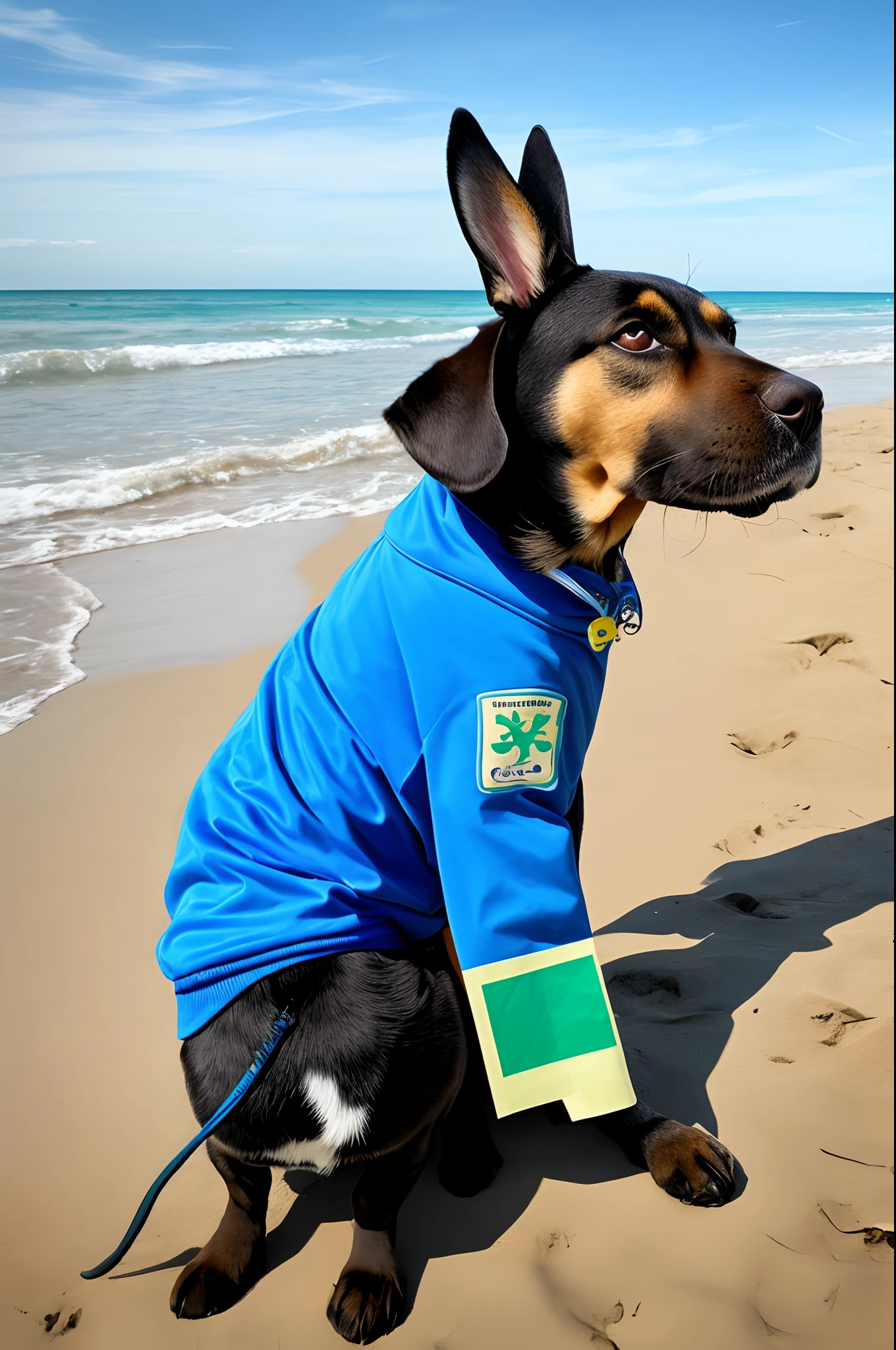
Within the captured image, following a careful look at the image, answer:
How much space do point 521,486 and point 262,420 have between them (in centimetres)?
1105

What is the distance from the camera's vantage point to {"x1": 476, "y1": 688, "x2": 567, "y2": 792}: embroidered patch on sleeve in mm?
1643

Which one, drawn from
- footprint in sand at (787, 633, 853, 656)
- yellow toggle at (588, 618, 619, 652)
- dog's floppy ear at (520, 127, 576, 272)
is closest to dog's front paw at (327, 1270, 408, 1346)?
yellow toggle at (588, 618, 619, 652)

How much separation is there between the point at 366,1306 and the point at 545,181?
2.54 metres

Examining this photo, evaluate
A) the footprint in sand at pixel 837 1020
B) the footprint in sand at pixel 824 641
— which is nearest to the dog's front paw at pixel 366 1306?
the footprint in sand at pixel 837 1020

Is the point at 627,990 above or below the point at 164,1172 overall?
below

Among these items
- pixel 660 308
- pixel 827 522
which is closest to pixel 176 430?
pixel 827 522

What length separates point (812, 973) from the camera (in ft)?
8.29

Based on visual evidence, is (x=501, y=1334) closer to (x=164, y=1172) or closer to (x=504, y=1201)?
(x=504, y=1201)

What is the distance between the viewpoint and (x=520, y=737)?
166cm

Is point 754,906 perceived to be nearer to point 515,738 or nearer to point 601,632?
point 601,632

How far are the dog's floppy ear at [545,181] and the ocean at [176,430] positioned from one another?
319cm

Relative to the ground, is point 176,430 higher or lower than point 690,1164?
higher

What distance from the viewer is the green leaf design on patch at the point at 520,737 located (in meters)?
1.65

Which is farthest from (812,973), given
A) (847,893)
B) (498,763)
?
(498,763)
